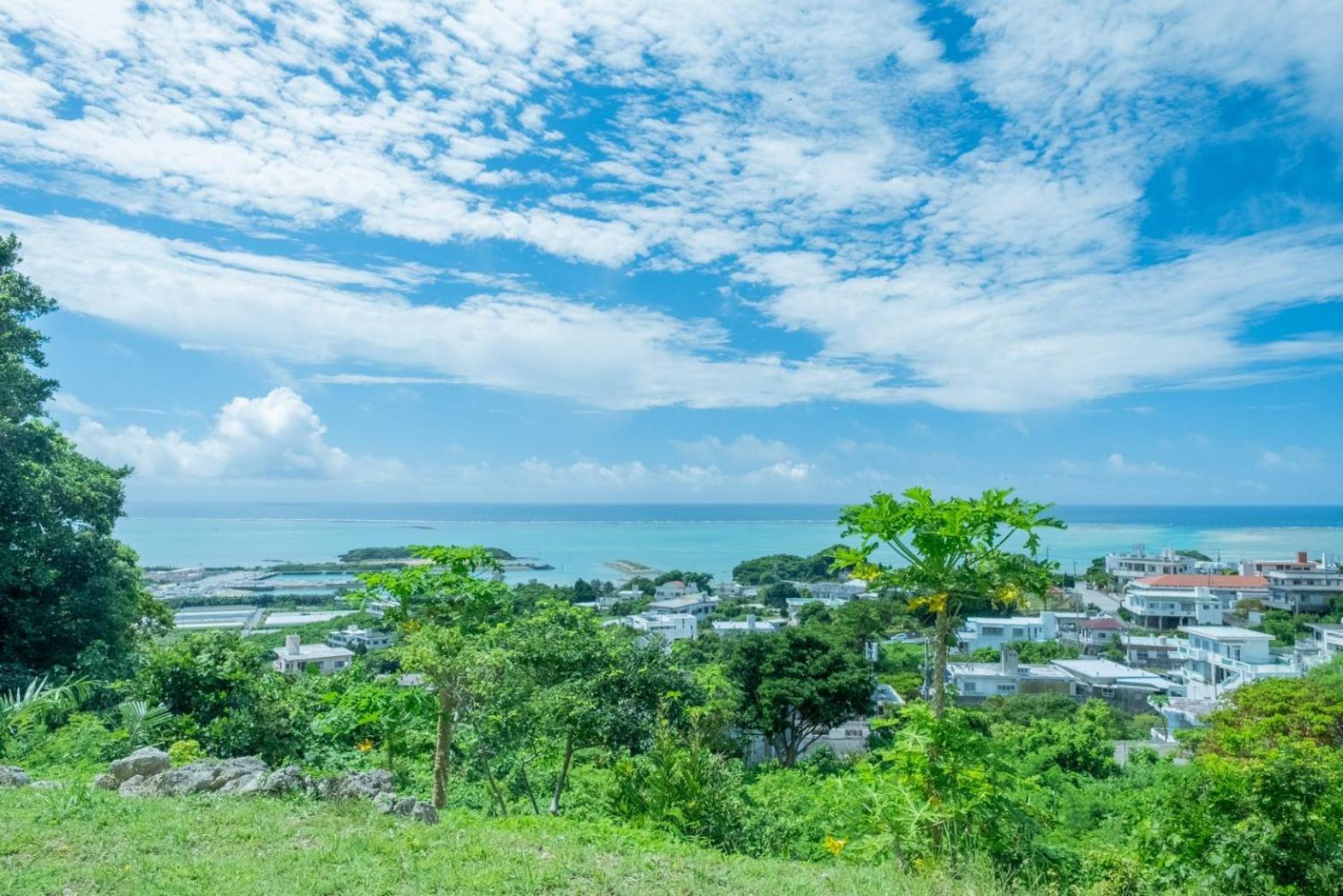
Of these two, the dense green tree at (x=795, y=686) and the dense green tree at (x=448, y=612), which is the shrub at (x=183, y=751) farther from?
the dense green tree at (x=795, y=686)

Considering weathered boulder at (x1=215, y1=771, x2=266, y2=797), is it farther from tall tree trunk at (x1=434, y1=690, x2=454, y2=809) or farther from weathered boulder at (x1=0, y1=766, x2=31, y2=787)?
weathered boulder at (x1=0, y1=766, x2=31, y2=787)

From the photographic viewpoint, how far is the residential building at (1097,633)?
3253 centimetres

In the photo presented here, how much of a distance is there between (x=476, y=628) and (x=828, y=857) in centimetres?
304

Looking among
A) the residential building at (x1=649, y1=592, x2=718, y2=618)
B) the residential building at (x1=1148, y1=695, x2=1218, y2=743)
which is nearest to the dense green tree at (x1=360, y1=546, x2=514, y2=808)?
the residential building at (x1=1148, y1=695, x2=1218, y2=743)

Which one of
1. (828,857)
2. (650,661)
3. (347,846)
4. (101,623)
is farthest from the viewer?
(101,623)

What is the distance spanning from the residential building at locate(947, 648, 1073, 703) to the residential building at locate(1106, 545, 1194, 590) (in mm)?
28647

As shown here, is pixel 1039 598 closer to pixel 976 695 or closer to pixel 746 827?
pixel 746 827

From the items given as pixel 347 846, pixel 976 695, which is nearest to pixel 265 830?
pixel 347 846

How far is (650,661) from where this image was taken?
714 cm

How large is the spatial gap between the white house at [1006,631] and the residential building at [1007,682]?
9.48 meters

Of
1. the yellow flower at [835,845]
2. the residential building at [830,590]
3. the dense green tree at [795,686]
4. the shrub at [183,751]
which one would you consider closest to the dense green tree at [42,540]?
the shrub at [183,751]

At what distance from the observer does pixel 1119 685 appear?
899 inches

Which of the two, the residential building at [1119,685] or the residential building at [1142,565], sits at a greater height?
the residential building at [1142,565]

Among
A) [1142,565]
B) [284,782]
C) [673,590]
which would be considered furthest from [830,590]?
[284,782]
